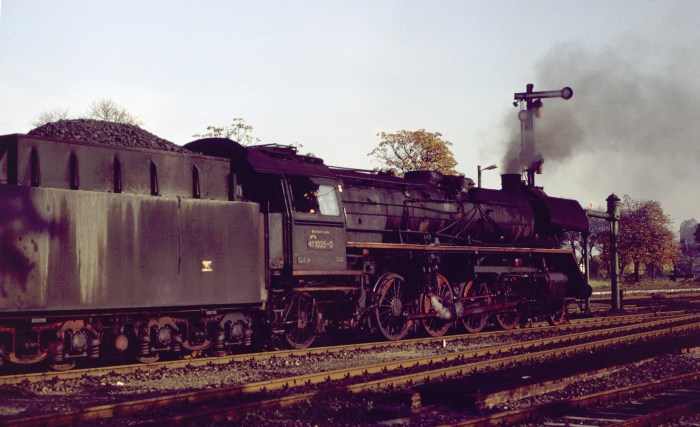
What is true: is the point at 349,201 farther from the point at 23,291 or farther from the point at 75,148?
the point at 23,291

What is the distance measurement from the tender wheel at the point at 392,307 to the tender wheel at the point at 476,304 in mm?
2384

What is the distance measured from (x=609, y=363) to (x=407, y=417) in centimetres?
513

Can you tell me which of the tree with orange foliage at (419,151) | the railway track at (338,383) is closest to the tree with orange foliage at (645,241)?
the tree with orange foliage at (419,151)

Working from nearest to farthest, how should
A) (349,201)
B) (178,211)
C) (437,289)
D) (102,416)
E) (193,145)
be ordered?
1. (102,416)
2. (178,211)
3. (193,145)
4. (349,201)
5. (437,289)

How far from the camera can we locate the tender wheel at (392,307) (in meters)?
15.9

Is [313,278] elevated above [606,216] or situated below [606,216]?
below

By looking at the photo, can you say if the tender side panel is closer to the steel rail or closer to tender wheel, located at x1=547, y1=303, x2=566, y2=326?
the steel rail

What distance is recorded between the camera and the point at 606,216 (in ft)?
86.5

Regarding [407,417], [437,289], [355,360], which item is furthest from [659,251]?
[407,417]

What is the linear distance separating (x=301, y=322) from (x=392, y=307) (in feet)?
8.73

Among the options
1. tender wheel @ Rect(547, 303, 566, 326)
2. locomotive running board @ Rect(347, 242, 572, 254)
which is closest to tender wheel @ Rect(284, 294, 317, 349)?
locomotive running board @ Rect(347, 242, 572, 254)

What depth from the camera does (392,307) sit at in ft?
52.8

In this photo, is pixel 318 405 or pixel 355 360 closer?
pixel 318 405

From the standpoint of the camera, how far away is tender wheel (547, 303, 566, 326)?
2075cm
